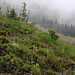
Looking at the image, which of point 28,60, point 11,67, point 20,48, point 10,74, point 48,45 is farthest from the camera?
point 48,45

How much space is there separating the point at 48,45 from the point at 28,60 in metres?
2.41

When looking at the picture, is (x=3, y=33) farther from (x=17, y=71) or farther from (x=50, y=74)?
(x=50, y=74)

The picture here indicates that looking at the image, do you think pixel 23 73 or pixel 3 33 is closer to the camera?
pixel 23 73

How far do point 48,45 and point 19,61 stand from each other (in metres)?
2.92

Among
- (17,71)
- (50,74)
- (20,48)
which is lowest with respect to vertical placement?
(50,74)

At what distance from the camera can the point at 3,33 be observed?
5.82 metres

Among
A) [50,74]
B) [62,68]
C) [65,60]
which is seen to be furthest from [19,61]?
[65,60]

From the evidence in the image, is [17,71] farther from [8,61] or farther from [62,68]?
[62,68]

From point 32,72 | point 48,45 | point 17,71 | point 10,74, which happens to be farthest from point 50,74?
point 48,45

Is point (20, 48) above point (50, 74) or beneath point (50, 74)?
above

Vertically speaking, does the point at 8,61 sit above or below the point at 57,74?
above

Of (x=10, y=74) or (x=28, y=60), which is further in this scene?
(x=28, y=60)

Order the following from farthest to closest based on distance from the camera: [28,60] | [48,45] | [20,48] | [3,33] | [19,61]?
[48,45]
[3,33]
[20,48]
[28,60]
[19,61]

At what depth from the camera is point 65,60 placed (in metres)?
4.86
